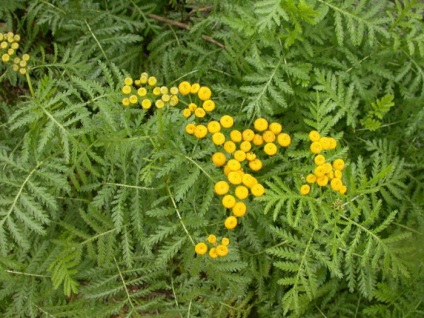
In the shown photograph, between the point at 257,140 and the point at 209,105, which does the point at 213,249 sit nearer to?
the point at 257,140

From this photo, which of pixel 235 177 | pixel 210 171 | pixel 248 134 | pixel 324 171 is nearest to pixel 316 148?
pixel 324 171

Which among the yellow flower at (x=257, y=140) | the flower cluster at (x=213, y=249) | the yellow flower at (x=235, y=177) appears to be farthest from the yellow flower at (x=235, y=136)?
the flower cluster at (x=213, y=249)

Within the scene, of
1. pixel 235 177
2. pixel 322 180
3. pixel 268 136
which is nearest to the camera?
pixel 235 177

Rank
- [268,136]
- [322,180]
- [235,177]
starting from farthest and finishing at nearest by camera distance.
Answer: [268,136] < [322,180] < [235,177]

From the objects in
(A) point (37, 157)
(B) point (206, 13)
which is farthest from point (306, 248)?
(B) point (206, 13)

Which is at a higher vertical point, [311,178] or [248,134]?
[248,134]

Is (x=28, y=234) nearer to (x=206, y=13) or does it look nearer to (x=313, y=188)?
(x=313, y=188)

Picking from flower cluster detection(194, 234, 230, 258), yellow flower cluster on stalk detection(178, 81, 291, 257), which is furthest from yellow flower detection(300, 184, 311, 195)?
flower cluster detection(194, 234, 230, 258)

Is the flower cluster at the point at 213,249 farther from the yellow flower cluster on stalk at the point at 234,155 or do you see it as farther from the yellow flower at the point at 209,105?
the yellow flower at the point at 209,105
